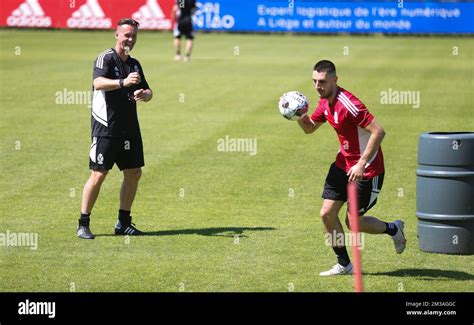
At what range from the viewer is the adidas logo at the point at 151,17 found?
45.9 m

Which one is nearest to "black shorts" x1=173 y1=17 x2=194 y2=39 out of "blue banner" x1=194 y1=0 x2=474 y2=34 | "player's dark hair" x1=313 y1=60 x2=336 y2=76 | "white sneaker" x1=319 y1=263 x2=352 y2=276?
"blue banner" x1=194 y1=0 x2=474 y2=34

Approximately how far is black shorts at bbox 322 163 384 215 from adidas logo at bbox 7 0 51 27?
3685cm

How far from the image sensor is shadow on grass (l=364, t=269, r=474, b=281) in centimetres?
1064

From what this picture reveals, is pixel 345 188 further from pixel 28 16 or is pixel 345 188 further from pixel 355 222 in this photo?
pixel 28 16

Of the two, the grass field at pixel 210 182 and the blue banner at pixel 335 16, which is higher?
the blue banner at pixel 335 16

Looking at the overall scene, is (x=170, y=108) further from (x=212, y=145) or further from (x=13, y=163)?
(x=13, y=163)

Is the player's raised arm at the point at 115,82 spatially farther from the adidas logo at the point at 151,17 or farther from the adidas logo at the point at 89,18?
the adidas logo at the point at 89,18

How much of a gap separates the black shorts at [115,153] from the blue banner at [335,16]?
3430 cm

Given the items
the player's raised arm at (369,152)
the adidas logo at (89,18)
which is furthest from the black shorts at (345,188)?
the adidas logo at (89,18)

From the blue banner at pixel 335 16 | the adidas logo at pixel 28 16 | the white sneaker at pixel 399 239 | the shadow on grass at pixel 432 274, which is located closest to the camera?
the shadow on grass at pixel 432 274

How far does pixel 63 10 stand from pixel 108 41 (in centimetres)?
633

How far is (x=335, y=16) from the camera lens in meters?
47.4

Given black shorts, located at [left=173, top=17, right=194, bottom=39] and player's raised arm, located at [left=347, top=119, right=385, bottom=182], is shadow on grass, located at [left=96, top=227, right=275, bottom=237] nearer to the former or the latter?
player's raised arm, located at [left=347, top=119, right=385, bottom=182]

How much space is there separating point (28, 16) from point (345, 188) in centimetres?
3728
